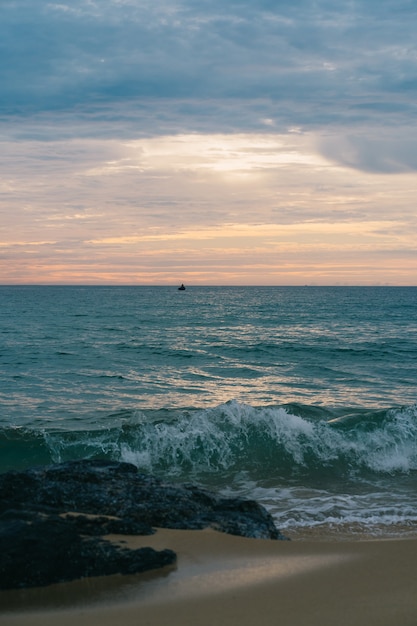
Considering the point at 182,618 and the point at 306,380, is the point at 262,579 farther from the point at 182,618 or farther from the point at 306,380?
the point at 306,380

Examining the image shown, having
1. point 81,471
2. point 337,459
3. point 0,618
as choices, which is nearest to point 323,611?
point 0,618

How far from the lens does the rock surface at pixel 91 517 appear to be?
5809mm

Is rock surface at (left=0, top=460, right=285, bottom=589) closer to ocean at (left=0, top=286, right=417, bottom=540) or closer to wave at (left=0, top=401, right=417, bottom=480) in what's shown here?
ocean at (left=0, top=286, right=417, bottom=540)

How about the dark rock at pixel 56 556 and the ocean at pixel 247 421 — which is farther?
the ocean at pixel 247 421

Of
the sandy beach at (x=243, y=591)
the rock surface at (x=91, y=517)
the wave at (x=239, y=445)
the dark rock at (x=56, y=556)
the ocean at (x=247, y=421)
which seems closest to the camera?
the sandy beach at (x=243, y=591)

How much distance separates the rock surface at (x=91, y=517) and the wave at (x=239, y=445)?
146 inches

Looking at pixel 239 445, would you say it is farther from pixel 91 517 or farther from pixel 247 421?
pixel 91 517

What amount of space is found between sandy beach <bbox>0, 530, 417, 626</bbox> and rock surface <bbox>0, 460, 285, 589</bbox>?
0.57ft

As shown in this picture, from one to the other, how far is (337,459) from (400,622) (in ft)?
24.8

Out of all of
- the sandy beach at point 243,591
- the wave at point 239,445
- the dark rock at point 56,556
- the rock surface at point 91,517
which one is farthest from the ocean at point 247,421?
the dark rock at point 56,556

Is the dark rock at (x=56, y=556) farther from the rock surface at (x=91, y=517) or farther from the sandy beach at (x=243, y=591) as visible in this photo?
the sandy beach at (x=243, y=591)

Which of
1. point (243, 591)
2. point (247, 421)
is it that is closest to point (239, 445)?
point (247, 421)

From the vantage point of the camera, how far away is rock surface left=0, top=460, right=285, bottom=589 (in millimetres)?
5809

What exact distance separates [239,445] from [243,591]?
24.2ft
